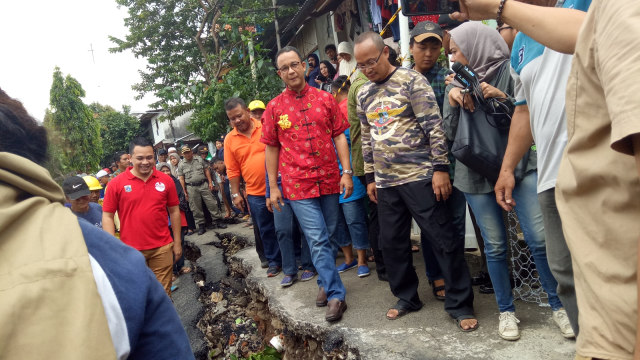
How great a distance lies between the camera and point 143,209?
4.19 meters

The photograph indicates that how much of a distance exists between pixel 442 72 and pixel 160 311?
115 inches

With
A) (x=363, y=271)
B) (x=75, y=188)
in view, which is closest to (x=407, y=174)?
(x=363, y=271)

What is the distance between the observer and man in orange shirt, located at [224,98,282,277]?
15.8ft

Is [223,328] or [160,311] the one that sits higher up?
[160,311]

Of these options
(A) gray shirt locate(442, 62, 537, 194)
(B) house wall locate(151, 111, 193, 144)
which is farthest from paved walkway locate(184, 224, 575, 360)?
(B) house wall locate(151, 111, 193, 144)

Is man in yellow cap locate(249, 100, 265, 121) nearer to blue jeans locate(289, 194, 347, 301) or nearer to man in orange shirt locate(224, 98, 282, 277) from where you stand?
man in orange shirt locate(224, 98, 282, 277)

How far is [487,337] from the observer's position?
2545 mm

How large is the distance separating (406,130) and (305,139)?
95cm

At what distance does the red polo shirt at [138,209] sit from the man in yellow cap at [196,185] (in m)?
4.98

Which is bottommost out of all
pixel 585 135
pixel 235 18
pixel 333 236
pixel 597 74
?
pixel 333 236

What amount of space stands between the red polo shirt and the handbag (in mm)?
2942

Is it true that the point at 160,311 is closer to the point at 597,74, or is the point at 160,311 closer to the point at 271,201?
the point at 597,74

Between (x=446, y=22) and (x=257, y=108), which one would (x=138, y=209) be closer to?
(x=257, y=108)

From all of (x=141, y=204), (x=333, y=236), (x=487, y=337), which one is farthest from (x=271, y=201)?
(x=487, y=337)
